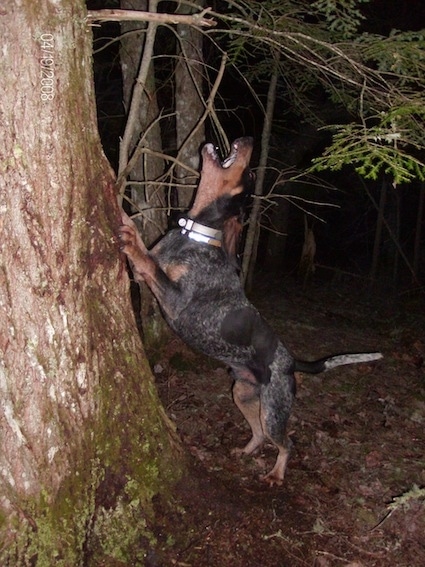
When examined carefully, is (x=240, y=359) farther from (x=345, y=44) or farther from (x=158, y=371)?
(x=345, y=44)

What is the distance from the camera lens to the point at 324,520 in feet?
13.3

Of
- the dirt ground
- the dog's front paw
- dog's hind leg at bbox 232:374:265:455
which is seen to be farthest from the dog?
the dirt ground

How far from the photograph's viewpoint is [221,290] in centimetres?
459

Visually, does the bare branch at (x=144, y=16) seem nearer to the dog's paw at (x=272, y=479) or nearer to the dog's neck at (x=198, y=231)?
the dog's neck at (x=198, y=231)

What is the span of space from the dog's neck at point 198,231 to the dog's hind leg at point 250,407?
1.43 metres

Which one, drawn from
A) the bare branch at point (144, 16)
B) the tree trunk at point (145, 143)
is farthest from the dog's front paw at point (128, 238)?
the tree trunk at point (145, 143)

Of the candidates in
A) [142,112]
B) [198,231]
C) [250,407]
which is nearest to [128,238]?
[198,231]

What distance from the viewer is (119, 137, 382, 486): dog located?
172 inches

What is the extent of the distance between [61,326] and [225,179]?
2135 millimetres

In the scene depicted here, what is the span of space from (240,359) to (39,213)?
2582mm

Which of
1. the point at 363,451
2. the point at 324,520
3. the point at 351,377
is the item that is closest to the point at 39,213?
the point at 324,520

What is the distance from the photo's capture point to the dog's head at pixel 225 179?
4.32 m

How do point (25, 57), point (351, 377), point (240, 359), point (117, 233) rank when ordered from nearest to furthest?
point (25, 57) → point (117, 233) → point (240, 359) → point (351, 377)

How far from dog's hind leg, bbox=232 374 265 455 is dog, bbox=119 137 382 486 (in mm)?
198
